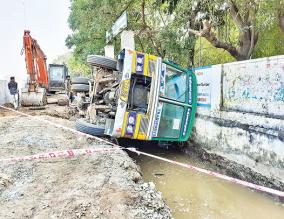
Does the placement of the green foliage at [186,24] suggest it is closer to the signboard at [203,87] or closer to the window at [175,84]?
the signboard at [203,87]

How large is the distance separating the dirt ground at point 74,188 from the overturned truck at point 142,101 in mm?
785

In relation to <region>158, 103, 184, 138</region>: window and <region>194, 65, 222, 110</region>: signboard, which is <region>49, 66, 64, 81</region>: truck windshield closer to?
<region>194, 65, 222, 110</region>: signboard

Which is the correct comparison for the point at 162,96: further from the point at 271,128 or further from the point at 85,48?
the point at 85,48

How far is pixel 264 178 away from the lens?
5.44 metres

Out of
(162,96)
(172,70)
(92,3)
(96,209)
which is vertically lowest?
(96,209)

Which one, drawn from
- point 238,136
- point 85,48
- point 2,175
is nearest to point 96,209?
point 2,175

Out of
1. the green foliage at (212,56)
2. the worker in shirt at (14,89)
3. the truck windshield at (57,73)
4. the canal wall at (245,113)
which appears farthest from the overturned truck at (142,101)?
the truck windshield at (57,73)

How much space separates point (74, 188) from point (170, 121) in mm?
3242

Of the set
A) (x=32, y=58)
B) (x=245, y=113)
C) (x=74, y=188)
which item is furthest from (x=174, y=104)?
(x=32, y=58)


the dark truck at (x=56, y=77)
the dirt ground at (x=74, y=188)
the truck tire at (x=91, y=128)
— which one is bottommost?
the dirt ground at (x=74, y=188)

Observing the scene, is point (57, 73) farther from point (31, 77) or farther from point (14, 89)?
point (14, 89)

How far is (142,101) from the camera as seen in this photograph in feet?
23.3

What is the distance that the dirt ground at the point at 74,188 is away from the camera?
3705mm

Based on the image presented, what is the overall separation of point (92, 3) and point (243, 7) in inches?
334
